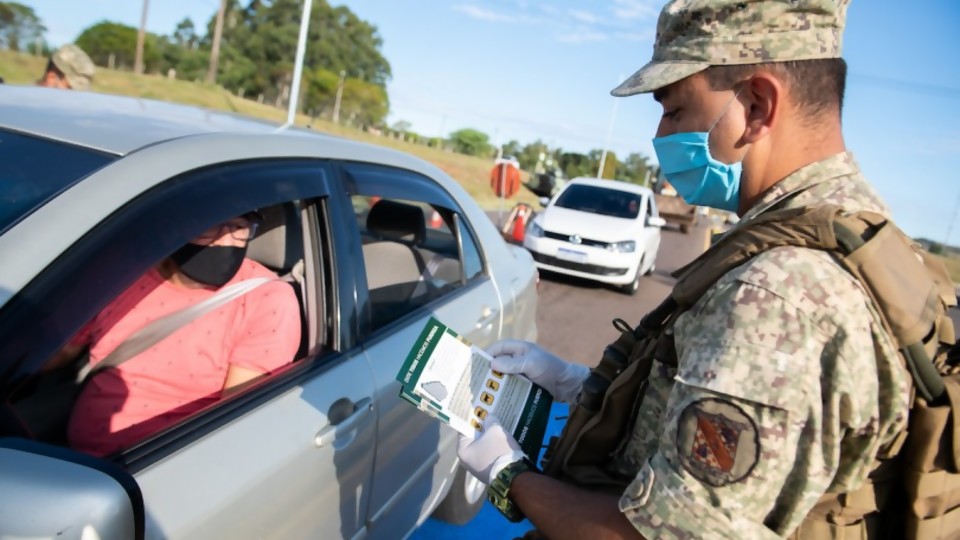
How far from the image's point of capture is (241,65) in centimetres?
6488

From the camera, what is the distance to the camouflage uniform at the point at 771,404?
0.95 metres

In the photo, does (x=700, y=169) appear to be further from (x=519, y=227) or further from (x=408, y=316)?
(x=519, y=227)

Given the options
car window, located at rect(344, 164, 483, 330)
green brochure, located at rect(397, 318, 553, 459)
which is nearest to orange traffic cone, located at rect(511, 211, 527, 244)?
car window, located at rect(344, 164, 483, 330)

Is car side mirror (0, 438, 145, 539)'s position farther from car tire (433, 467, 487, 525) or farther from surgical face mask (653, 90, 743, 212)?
car tire (433, 467, 487, 525)

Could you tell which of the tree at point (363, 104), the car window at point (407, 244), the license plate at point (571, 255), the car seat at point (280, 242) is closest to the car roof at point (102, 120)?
the car seat at point (280, 242)

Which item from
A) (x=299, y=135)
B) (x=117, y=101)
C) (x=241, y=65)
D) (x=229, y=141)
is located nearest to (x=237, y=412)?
(x=229, y=141)

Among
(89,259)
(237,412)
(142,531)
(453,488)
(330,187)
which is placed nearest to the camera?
(142,531)

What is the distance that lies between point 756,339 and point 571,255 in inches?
327

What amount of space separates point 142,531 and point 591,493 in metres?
0.81

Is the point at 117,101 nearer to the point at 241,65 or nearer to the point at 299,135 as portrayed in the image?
the point at 299,135

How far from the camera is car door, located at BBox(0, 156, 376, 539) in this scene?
1.19 meters

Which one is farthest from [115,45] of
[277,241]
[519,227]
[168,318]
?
[168,318]

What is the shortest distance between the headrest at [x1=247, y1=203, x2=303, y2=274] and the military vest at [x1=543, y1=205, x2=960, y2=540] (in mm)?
1516

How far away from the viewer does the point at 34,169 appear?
139cm
